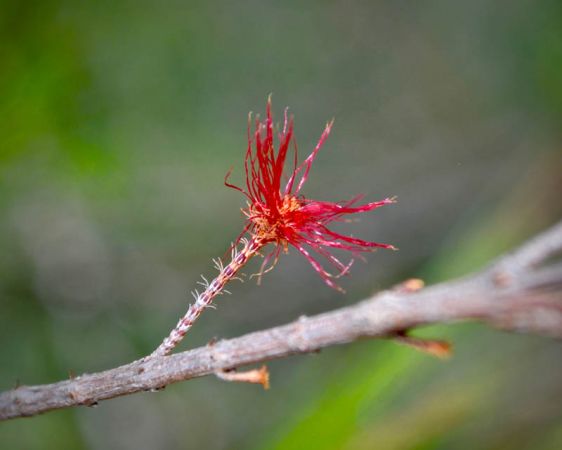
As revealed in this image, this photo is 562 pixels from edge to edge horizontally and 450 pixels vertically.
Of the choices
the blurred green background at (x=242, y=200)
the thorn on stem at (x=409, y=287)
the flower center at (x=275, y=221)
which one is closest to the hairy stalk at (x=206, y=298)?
the flower center at (x=275, y=221)

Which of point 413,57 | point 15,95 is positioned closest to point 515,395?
point 15,95

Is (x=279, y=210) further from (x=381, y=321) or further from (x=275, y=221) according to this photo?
(x=381, y=321)

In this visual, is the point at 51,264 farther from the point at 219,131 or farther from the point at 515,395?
the point at 515,395

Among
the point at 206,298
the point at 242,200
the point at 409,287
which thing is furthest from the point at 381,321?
A: the point at 242,200

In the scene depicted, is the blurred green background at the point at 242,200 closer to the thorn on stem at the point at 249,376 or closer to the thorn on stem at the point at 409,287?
the thorn on stem at the point at 249,376

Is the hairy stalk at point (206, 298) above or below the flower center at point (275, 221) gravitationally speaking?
below

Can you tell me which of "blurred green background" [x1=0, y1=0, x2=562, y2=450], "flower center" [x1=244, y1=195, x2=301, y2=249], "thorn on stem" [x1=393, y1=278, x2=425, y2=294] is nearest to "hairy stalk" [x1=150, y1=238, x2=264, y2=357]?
"flower center" [x1=244, y1=195, x2=301, y2=249]
